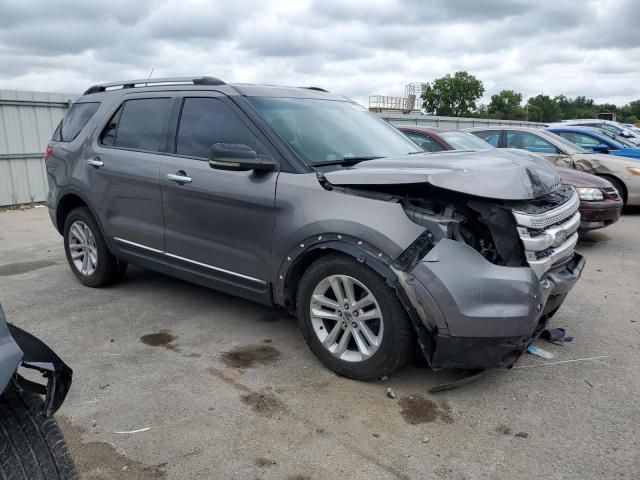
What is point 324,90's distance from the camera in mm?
5141

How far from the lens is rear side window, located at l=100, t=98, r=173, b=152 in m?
4.67

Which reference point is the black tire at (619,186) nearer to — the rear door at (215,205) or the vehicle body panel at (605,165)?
the vehicle body panel at (605,165)

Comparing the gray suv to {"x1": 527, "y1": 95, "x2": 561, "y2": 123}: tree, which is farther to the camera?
{"x1": 527, "y1": 95, "x2": 561, "y2": 123}: tree

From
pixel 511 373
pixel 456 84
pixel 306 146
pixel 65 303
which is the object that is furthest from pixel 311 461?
pixel 456 84

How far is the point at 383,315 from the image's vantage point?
130 inches

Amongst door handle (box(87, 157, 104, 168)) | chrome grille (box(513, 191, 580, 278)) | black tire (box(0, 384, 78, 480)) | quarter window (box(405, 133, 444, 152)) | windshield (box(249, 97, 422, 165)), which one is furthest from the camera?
quarter window (box(405, 133, 444, 152))

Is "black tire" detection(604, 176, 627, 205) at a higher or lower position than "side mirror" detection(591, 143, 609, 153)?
lower

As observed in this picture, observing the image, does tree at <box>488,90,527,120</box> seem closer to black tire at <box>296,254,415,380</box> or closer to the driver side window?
the driver side window

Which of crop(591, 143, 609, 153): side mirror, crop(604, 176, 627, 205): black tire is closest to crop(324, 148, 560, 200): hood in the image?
crop(604, 176, 627, 205): black tire

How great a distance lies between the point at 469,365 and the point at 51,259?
218 inches

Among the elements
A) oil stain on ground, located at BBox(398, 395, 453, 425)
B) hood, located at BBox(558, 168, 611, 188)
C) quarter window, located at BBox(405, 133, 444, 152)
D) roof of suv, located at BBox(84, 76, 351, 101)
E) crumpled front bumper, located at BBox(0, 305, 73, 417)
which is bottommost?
oil stain on ground, located at BBox(398, 395, 453, 425)

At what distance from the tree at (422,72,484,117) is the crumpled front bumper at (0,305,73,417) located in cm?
9057

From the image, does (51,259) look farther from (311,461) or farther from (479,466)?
(479,466)

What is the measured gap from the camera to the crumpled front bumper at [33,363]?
5.10ft
